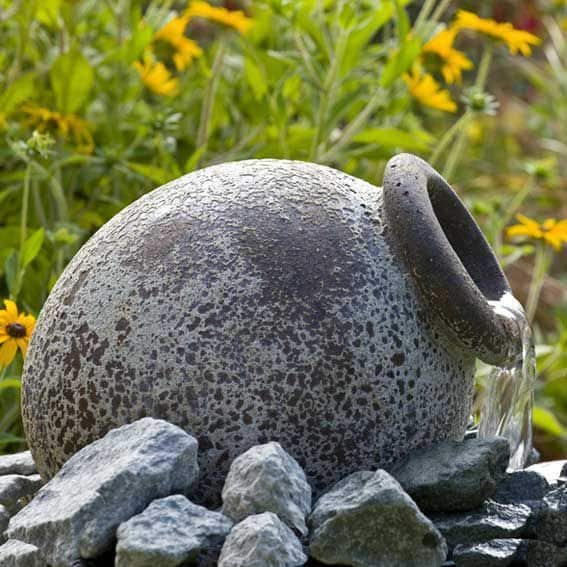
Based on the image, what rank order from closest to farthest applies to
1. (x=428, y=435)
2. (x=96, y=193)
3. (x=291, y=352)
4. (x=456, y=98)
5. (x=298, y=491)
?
(x=298, y=491), (x=291, y=352), (x=428, y=435), (x=96, y=193), (x=456, y=98)

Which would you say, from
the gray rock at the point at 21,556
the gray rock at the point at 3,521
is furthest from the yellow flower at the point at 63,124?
the gray rock at the point at 21,556

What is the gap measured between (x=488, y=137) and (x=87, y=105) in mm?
4286

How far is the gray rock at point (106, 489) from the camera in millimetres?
1885

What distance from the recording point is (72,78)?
12.8 feet

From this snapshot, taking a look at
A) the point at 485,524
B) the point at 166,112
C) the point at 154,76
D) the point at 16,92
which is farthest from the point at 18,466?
the point at 154,76

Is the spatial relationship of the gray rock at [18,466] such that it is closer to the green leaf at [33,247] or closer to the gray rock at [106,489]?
the green leaf at [33,247]

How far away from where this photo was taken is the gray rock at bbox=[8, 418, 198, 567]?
1.88 m

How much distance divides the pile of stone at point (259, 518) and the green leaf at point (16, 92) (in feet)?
6.59

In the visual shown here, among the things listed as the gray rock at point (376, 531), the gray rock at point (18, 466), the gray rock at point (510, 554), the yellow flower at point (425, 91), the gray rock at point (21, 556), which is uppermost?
the yellow flower at point (425, 91)

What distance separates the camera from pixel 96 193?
401cm

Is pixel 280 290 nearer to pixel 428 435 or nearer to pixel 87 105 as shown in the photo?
pixel 428 435

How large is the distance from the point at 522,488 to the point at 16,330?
1.12 metres

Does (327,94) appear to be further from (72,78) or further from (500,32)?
(72,78)

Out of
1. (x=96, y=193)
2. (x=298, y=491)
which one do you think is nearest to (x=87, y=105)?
(x=96, y=193)
